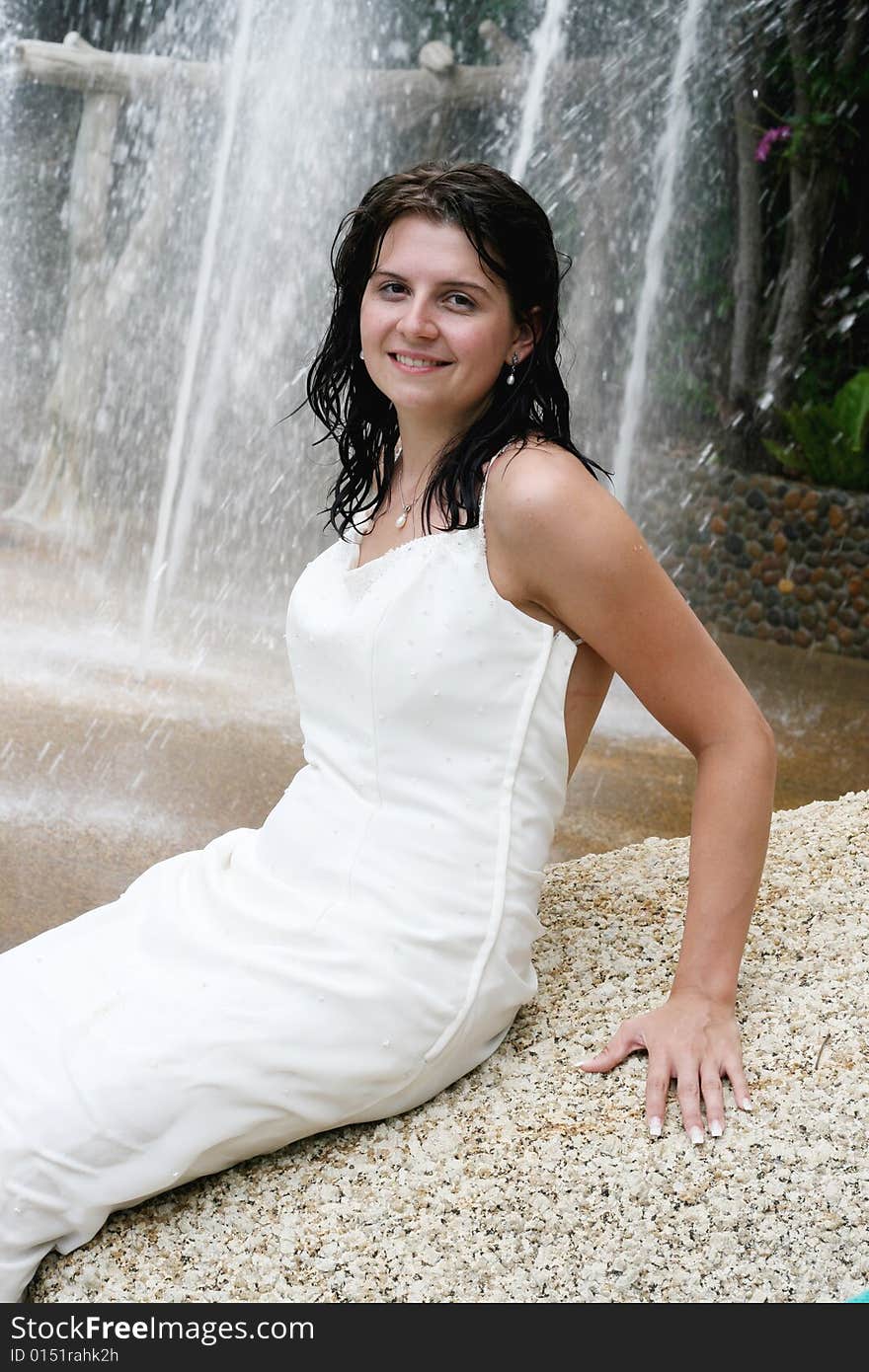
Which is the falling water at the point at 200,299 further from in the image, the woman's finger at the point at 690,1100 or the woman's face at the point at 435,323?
the woman's finger at the point at 690,1100

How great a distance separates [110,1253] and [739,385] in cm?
1026

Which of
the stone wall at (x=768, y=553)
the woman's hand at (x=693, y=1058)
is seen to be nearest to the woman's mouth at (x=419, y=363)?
the woman's hand at (x=693, y=1058)

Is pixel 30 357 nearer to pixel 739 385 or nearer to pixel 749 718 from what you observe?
pixel 739 385

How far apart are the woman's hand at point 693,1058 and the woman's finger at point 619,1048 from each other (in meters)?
0.03

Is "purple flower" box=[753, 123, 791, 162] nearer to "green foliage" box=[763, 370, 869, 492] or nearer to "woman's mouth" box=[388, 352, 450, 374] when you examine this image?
"green foliage" box=[763, 370, 869, 492]

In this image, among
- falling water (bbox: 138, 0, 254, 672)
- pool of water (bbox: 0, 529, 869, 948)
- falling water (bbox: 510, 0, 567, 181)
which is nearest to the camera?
pool of water (bbox: 0, 529, 869, 948)

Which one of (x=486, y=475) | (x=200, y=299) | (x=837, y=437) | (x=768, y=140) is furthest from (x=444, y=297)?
(x=768, y=140)

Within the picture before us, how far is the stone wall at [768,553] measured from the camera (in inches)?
391

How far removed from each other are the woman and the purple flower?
9769mm

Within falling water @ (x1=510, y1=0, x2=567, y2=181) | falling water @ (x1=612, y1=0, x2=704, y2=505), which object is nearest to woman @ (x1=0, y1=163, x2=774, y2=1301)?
falling water @ (x1=510, y1=0, x2=567, y2=181)

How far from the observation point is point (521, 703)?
2.12 metres

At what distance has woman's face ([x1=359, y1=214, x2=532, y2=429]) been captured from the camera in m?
2.13

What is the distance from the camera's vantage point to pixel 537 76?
1051 cm

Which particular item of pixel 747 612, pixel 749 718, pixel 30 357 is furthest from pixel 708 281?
pixel 749 718
